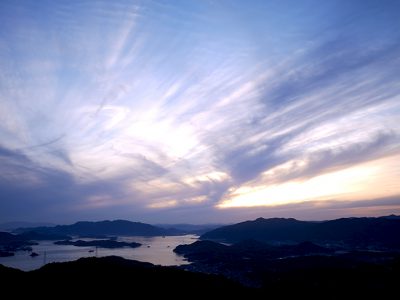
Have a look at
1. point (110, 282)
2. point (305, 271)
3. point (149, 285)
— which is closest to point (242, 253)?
point (305, 271)

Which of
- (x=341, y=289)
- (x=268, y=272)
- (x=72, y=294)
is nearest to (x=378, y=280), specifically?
(x=341, y=289)

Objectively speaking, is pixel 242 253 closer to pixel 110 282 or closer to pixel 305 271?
pixel 305 271

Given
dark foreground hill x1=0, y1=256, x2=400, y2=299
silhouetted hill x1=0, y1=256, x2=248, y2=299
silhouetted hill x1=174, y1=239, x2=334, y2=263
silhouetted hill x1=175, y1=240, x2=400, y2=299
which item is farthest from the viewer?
silhouetted hill x1=174, y1=239, x2=334, y2=263

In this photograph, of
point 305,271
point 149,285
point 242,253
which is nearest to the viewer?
point 149,285

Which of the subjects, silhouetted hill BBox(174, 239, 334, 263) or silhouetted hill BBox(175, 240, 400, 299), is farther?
silhouetted hill BBox(174, 239, 334, 263)

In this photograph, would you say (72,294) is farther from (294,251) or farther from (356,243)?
(356,243)

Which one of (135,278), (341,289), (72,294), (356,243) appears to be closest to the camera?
(72,294)

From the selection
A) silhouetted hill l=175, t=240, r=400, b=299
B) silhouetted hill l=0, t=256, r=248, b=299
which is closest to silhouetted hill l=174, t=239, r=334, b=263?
silhouetted hill l=175, t=240, r=400, b=299

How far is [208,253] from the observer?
6073 inches

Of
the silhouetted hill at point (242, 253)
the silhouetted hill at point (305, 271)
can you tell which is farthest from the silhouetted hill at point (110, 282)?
the silhouetted hill at point (242, 253)

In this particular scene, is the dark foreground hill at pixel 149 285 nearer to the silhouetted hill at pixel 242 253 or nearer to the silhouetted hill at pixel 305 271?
the silhouetted hill at pixel 305 271

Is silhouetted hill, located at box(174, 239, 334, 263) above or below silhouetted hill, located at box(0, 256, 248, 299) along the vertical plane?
below

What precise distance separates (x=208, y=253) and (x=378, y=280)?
3594 inches

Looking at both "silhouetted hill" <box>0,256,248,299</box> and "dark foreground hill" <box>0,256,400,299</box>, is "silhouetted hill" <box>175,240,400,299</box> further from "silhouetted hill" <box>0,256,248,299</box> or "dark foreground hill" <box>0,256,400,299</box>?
"silhouetted hill" <box>0,256,248,299</box>
